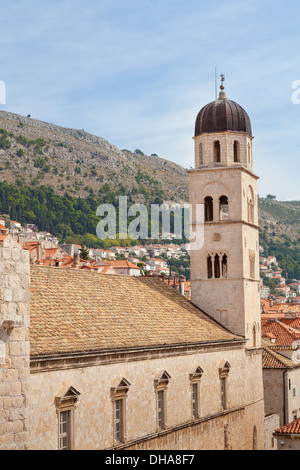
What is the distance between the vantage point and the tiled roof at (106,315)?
25.5m

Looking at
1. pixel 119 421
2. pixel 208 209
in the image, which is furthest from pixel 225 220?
pixel 119 421

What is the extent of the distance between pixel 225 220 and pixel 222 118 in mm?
6090

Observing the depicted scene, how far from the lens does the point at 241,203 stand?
41.4 metres

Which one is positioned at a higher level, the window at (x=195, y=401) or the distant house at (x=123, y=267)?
the distant house at (x=123, y=267)

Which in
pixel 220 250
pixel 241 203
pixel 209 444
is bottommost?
pixel 209 444

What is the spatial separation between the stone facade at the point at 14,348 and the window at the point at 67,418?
731 centimetres

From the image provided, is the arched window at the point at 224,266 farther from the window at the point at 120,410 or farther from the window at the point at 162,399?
the window at the point at 120,410

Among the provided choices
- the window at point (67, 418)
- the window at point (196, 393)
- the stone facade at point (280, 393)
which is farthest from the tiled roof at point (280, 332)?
the window at point (67, 418)

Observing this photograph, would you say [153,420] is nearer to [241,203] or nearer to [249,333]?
[249,333]

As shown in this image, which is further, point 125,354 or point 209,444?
point 209,444

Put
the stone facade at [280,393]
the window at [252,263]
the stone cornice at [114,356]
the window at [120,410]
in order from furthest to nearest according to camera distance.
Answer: the stone facade at [280,393] → the window at [252,263] → the window at [120,410] → the stone cornice at [114,356]

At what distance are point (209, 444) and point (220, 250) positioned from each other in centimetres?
1170

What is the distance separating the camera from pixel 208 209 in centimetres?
Result: 4244
